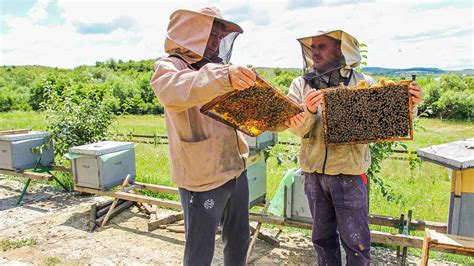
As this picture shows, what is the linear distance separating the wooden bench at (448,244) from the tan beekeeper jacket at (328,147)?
63 centimetres

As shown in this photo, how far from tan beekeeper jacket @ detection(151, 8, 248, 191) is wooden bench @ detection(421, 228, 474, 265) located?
4.45ft

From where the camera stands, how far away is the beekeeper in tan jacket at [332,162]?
2699 mm

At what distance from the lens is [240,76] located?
1736mm

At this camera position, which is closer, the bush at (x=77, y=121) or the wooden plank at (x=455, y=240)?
the wooden plank at (x=455, y=240)

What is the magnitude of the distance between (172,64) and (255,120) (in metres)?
0.64

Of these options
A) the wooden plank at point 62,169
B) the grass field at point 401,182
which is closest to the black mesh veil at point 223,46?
the grass field at point 401,182

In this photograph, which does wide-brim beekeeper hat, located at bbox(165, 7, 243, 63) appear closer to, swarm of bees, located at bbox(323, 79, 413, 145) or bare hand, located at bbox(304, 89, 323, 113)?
bare hand, located at bbox(304, 89, 323, 113)

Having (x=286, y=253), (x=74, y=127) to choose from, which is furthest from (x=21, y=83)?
(x=286, y=253)

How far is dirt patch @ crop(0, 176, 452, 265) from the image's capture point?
4059mm

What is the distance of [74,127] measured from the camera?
256 inches

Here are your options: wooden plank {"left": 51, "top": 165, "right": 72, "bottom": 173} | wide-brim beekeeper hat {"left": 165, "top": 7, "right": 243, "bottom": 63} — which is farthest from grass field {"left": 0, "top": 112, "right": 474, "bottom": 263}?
wide-brim beekeeper hat {"left": 165, "top": 7, "right": 243, "bottom": 63}

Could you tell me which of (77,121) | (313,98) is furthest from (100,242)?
(313,98)

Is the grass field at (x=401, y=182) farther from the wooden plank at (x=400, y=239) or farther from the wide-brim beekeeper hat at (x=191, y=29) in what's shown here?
the wide-brim beekeeper hat at (x=191, y=29)

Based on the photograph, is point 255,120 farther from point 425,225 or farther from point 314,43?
point 425,225
